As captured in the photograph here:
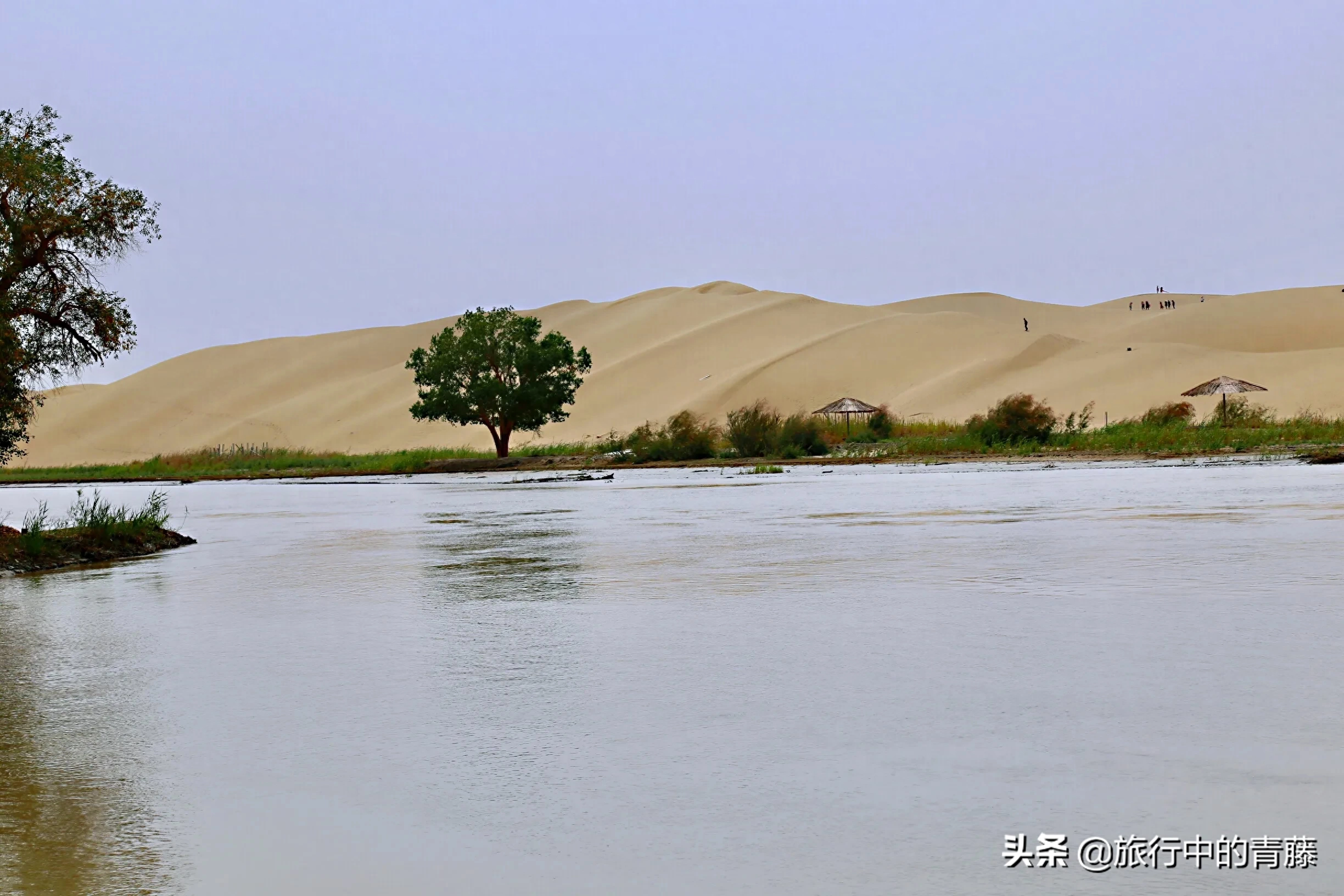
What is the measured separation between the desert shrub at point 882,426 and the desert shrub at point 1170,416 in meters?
9.04

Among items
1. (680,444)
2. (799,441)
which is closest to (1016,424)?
(799,441)

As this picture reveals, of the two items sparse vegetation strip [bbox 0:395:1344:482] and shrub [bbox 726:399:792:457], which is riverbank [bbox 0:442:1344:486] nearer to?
sparse vegetation strip [bbox 0:395:1344:482]

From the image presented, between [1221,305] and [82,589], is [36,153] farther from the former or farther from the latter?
[1221,305]

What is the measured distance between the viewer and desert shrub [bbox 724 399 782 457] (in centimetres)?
4769

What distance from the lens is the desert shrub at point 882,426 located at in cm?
Answer: 5075

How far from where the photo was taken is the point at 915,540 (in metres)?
14.2

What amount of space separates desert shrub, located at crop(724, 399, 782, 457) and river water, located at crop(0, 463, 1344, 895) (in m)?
34.6

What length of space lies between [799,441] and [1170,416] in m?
13.5

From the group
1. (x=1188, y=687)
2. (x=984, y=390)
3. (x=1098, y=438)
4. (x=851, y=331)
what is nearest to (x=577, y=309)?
(x=851, y=331)

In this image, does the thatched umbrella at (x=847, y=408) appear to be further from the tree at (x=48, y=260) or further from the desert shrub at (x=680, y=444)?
the tree at (x=48, y=260)

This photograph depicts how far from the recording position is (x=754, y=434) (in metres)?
47.9

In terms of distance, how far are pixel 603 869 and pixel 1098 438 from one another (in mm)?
43212

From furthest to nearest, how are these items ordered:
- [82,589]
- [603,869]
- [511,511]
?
[511,511], [82,589], [603,869]

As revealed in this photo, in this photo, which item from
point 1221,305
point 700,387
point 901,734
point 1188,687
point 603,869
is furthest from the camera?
point 1221,305
